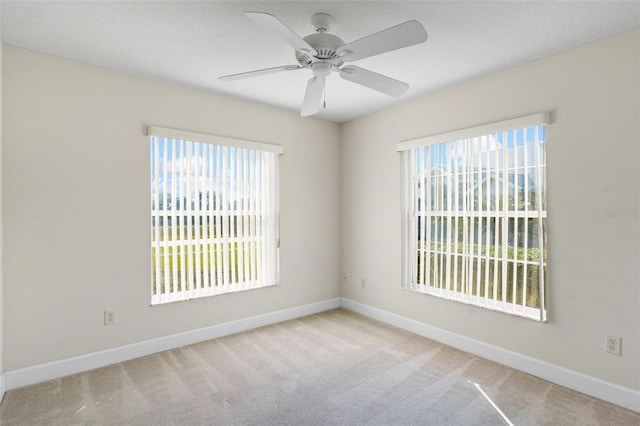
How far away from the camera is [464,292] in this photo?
10.6 ft

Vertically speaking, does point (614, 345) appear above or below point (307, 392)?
above

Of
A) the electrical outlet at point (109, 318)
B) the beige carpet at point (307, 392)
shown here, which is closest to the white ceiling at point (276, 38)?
the electrical outlet at point (109, 318)

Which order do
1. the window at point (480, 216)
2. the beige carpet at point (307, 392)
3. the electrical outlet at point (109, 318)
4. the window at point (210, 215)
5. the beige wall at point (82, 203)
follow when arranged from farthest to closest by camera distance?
the window at point (210, 215) < the electrical outlet at point (109, 318) < the window at point (480, 216) < the beige wall at point (82, 203) < the beige carpet at point (307, 392)

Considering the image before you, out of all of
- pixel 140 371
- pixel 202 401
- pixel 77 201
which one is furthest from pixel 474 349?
pixel 77 201

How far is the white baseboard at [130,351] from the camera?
8.27 ft

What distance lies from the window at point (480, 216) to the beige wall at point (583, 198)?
11cm

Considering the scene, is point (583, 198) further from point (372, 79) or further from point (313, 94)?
point (313, 94)

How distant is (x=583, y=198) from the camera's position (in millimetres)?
2480

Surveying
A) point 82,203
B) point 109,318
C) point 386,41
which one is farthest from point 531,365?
point 82,203

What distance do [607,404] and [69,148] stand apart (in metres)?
4.38

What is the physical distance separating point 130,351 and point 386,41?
3155 millimetres

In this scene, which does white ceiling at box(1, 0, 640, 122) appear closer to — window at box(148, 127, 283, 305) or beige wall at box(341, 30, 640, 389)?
beige wall at box(341, 30, 640, 389)

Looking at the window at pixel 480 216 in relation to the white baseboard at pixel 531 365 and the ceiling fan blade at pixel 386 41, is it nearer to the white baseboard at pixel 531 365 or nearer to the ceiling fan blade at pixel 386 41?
the white baseboard at pixel 531 365

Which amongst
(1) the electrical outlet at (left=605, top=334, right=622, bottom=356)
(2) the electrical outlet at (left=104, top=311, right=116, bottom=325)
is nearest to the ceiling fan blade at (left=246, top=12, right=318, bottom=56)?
(2) the electrical outlet at (left=104, top=311, right=116, bottom=325)
